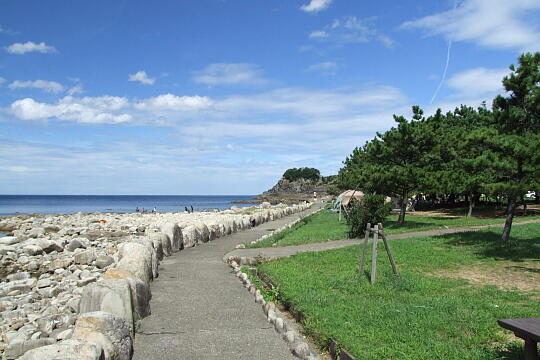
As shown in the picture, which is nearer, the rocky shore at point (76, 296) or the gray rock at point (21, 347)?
the rocky shore at point (76, 296)

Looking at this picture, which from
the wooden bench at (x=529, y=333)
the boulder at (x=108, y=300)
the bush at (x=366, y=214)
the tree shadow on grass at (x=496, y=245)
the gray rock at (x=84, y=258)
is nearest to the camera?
the wooden bench at (x=529, y=333)

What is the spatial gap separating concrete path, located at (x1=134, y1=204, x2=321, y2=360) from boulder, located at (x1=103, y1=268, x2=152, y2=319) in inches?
6.0

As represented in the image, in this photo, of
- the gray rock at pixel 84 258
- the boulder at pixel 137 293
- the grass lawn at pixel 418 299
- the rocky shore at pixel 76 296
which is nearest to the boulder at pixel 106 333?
the rocky shore at pixel 76 296

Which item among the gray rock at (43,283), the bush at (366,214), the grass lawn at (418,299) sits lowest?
the gray rock at (43,283)

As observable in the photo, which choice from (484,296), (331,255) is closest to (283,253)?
(331,255)

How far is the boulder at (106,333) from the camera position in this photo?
16.6 feet

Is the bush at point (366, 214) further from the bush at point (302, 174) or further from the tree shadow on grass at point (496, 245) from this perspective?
the bush at point (302, 174)

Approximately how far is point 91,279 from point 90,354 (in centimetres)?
613

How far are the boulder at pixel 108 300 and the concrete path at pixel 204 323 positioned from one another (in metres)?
0.42

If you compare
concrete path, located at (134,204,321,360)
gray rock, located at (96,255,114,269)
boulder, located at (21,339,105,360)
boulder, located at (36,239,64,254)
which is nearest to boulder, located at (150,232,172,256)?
gray rock, located at (96,255,114,269)

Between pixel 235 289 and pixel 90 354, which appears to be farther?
pixel 235 289

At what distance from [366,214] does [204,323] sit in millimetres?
12040

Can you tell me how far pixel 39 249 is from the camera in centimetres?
1516

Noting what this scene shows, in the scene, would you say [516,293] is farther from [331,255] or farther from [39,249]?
[39,249]
